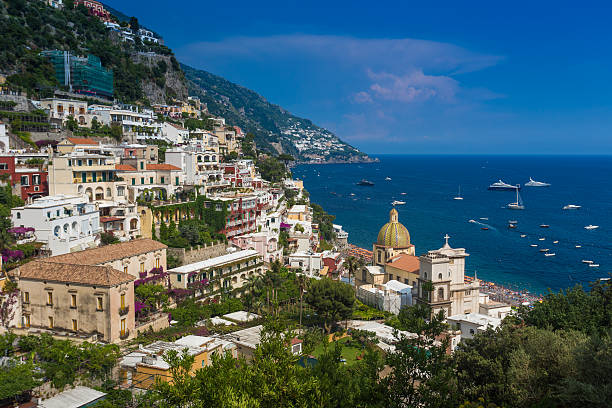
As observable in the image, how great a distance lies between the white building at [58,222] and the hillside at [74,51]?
34011mm

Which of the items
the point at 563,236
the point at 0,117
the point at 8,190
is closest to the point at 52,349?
the point at 8,190

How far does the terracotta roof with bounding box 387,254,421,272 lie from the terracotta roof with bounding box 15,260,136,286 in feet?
85.4

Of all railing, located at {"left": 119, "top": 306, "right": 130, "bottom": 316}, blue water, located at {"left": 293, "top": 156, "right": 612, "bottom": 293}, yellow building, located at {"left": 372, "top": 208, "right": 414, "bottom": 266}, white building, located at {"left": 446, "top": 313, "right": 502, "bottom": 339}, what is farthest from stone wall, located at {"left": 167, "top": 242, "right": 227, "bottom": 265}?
blue water, located at {"left": 293, "top": 156, "right": 612, "bottom": 293}

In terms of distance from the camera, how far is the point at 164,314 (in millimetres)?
33375

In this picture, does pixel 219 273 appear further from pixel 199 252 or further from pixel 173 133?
pixel 173 133

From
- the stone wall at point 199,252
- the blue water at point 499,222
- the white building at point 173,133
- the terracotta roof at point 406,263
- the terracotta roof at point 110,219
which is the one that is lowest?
the blue water at point 499,222

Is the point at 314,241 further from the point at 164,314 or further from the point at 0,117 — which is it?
the point at 0,117

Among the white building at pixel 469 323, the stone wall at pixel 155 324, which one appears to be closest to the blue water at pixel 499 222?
the white building at pixel 469 323

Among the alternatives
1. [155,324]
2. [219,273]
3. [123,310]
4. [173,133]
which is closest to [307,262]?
[219,273]

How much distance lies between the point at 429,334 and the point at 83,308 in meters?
21.1

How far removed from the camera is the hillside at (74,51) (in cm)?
6644

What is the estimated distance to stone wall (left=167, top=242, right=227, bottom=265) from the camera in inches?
1626

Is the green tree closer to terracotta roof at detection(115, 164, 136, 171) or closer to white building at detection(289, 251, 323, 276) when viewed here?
white building at detection(289, 251, 323, 276)

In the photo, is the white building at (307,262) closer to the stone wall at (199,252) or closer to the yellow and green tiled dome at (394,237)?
the yellow and green tiled dome at (394,237)
